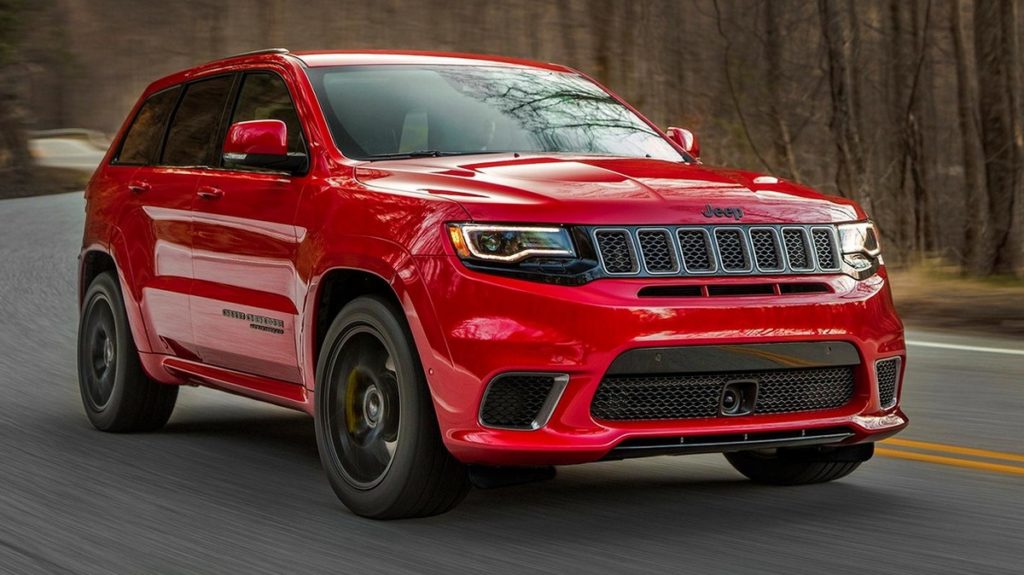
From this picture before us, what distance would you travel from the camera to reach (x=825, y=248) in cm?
592

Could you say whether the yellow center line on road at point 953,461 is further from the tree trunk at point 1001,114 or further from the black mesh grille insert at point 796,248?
the tree trunk at point 1001,114

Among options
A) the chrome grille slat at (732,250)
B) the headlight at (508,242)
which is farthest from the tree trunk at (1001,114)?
the headlight at (508,242)

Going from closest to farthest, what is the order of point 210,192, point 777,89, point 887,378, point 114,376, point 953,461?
point 887,378 → point 953,461 → point 210,192 → point 114,376 → point 777,89

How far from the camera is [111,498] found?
6.50 meters

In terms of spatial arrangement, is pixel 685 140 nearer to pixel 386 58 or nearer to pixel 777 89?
pixel 386 58

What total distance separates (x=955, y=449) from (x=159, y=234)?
3772 mm

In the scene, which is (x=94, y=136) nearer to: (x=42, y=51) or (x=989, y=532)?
(x=42, y=51)

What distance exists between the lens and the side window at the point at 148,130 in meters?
8.34

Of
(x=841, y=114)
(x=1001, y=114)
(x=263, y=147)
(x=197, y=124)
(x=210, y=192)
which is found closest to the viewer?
(x=263, y=147)

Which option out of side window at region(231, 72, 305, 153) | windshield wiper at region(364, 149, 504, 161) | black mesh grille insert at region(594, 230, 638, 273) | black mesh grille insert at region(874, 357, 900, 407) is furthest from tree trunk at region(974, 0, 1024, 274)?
black mesh grille insert at region(594, 230, 638, 273)

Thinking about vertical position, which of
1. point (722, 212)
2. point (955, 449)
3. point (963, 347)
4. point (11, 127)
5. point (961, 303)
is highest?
point (722, 212)

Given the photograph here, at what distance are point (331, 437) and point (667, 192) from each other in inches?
61.1

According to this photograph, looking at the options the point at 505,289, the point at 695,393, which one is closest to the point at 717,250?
the point at 695,393

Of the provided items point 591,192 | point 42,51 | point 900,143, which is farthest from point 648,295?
point 42,51
